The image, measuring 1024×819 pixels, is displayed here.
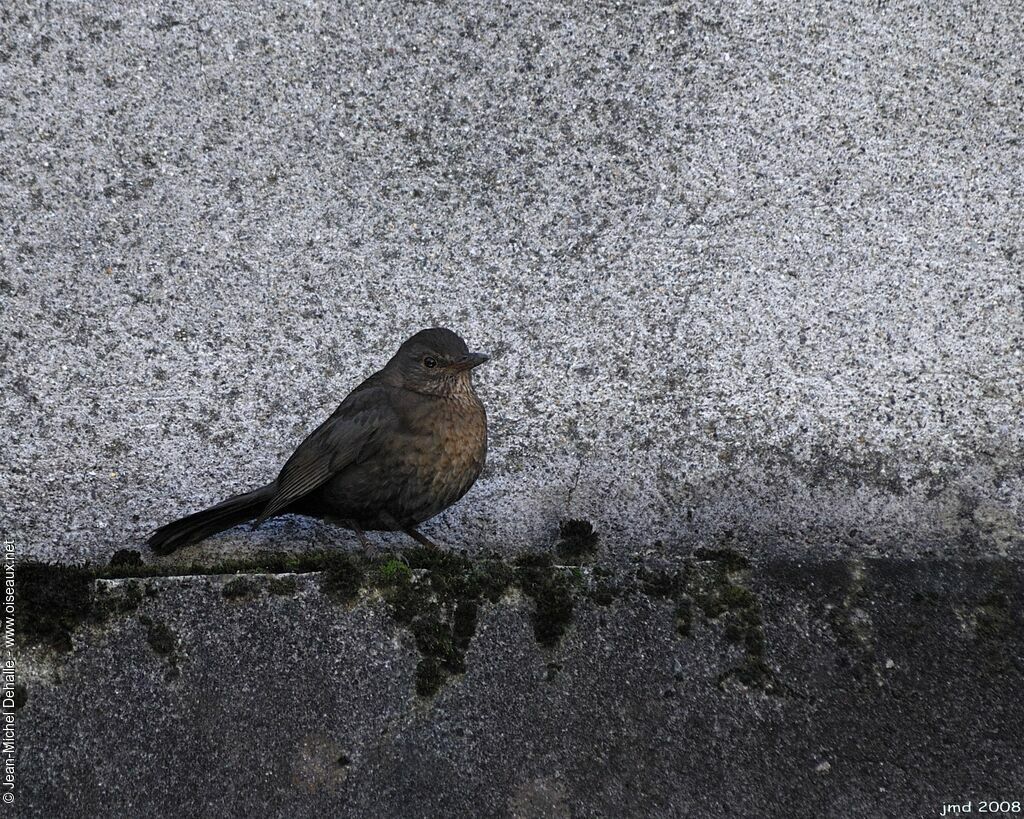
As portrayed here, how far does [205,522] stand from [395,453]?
2.18ft

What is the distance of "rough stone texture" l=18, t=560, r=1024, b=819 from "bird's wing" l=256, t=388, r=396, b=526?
530 mm

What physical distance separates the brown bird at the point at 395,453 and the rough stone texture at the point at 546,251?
264 millimetres

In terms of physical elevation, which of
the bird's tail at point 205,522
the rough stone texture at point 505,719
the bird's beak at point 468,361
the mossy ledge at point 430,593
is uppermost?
the bird's beak at point 468,361

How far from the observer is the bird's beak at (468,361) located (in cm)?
326

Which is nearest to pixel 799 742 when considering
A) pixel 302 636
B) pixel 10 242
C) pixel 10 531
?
pixel 302 636

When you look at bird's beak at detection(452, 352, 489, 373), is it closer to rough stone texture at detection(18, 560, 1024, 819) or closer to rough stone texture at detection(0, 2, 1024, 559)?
rough stone texture at detection(0, 2, 1024, 559)

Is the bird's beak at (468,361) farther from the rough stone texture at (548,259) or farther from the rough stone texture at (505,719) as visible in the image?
the rough stone texture at (505,719)

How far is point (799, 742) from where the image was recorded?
2.59m

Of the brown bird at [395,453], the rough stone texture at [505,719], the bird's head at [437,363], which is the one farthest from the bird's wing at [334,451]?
the rough stone texture at [505,719]

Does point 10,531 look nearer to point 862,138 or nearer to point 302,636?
point 302,636

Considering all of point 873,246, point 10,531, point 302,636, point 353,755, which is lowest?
point 353,755

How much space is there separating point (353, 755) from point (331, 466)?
1014 mm

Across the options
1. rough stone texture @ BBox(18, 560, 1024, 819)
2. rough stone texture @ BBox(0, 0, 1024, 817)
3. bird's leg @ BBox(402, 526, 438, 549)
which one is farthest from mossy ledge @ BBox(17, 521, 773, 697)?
rough stone texture @ BBox(0, 0, 1024, 817)

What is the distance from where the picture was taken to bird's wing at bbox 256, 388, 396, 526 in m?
3.22
